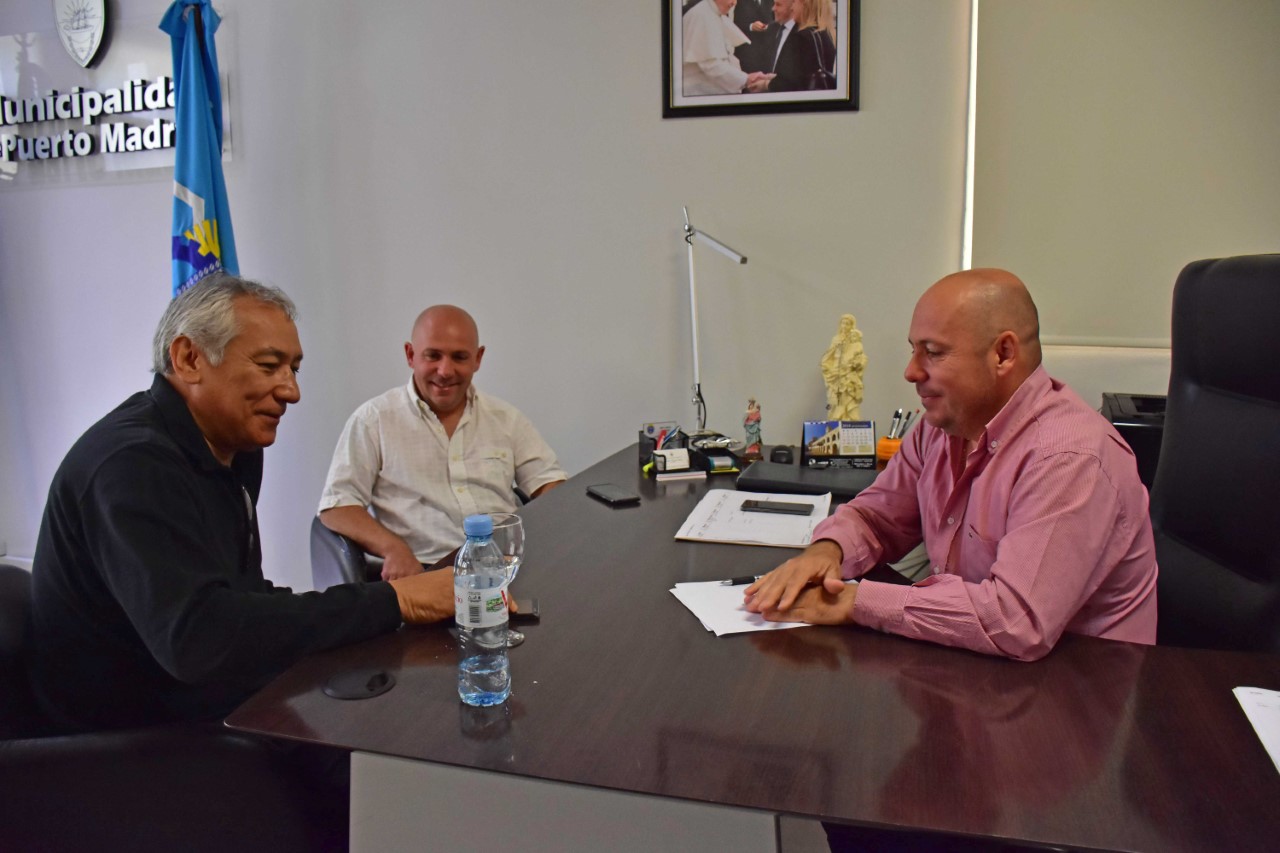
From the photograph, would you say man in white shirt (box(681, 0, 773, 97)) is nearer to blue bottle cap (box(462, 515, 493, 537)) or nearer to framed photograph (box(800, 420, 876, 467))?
framed photograph (box(800, 420, 876, 467))

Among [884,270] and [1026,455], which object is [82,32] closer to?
[884,270]

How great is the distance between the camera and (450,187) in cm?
323

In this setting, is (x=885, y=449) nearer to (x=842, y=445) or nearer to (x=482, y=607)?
(x=842, y=445)

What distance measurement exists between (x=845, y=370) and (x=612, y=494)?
3.10 feet

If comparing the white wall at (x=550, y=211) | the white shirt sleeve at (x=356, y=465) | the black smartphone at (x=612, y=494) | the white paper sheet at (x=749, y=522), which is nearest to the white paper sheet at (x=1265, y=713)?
the white paper sheet at (x=749, y=522)

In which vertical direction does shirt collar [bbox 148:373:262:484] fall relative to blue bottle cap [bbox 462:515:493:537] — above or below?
above

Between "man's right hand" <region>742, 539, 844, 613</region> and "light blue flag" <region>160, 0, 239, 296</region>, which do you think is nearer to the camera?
"man's right hand" <region>742, 539, 844, 613</region>

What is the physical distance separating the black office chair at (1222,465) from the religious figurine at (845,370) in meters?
1.12

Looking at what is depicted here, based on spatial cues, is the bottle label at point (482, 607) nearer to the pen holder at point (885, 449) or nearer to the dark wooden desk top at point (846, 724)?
Result: the dark wooden desk top at point (846, 724)

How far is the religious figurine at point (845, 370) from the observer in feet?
8.79

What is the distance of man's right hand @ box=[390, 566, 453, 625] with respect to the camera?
1.35 meters

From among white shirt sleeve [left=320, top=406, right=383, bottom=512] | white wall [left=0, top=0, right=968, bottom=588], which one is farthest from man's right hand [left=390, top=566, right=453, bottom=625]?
white wall [left=0, top=0, right=968, bottom=588]

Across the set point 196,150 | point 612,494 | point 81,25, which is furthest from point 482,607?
point 81,25

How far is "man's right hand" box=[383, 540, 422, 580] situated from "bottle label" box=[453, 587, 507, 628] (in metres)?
1.10
